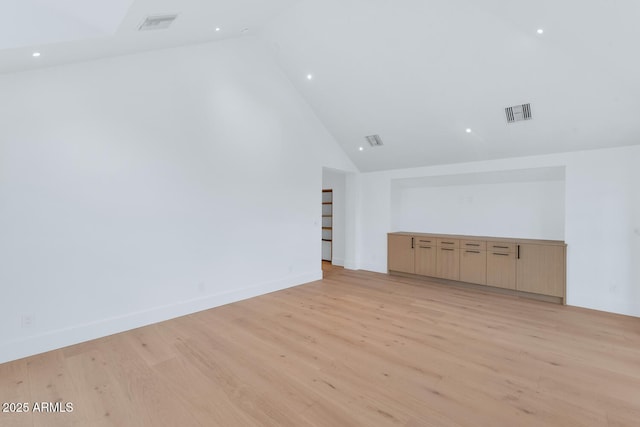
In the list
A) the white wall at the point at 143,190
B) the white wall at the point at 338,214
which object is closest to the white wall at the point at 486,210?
the white wall at the point at 338,214

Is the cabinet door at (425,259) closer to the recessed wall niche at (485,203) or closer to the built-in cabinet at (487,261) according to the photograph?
the built-in cabinet at (487,261)

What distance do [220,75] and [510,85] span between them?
390cm

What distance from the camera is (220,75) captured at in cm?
452

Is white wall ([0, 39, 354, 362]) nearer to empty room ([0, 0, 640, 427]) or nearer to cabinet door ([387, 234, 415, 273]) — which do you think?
empty room ([0, 0, 640, 427])

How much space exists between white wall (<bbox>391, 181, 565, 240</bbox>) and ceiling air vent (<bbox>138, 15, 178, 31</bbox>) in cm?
519

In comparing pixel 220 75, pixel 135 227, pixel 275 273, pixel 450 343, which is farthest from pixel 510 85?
pixel 135 227

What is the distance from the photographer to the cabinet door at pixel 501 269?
5.00 m

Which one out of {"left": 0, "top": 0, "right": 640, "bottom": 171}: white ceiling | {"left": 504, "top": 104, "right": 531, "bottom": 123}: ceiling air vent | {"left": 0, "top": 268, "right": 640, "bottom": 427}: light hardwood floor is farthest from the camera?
{"left": 504, "top": 104, "right": 531, "bottom": 123}: ceiling air vent

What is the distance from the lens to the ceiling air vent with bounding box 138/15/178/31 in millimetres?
2912

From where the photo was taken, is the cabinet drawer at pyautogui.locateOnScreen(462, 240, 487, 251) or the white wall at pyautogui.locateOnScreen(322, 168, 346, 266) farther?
the white wall at pyautogui.locateOnScreen(322, 168, 346, 266)

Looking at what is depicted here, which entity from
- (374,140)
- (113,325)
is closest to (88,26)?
(113,325)

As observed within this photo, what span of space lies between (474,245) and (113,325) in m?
5.45

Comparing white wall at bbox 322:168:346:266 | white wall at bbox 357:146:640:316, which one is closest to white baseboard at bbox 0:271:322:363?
white wall at bbox 322:168:346:266

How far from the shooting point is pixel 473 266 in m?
5.41
